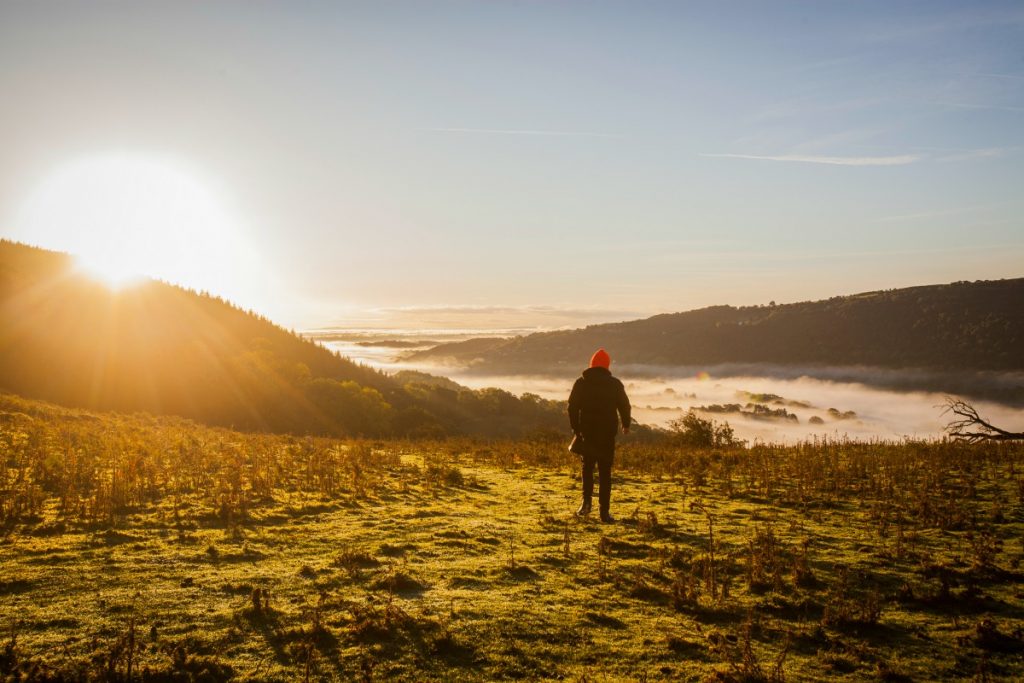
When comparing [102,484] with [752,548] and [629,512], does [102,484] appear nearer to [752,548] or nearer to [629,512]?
[629,512]

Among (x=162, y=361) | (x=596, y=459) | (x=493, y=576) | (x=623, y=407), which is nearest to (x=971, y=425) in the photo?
(x=493, y=576)

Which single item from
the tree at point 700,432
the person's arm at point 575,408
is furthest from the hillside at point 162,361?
the person's arm at point 575,408

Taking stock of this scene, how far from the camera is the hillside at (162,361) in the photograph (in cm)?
3772

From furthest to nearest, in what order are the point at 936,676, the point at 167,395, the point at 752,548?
the point at 167,395
the point at 752,548
the point at 936,676

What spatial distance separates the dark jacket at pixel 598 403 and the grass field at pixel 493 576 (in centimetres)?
153

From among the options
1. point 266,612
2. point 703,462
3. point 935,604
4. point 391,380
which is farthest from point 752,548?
point 391,380

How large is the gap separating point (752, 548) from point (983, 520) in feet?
15.7

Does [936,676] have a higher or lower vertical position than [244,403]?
higher

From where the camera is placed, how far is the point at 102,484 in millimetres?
11242

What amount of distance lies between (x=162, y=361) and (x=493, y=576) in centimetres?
4516

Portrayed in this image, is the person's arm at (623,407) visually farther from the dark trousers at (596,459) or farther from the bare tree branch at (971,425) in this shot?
the bare tree branch at (971,425)

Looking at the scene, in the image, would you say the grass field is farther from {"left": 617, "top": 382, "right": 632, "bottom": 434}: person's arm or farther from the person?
{"left": 617, "top": 382, "right": 632, "bottom": 434}: person's arm

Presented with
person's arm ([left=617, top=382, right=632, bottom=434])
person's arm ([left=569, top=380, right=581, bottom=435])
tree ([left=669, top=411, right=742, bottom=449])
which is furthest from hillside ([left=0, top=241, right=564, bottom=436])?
person's arm ([left=617, top=382, right=632, bottom=434])

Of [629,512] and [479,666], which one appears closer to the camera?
[479,666]
